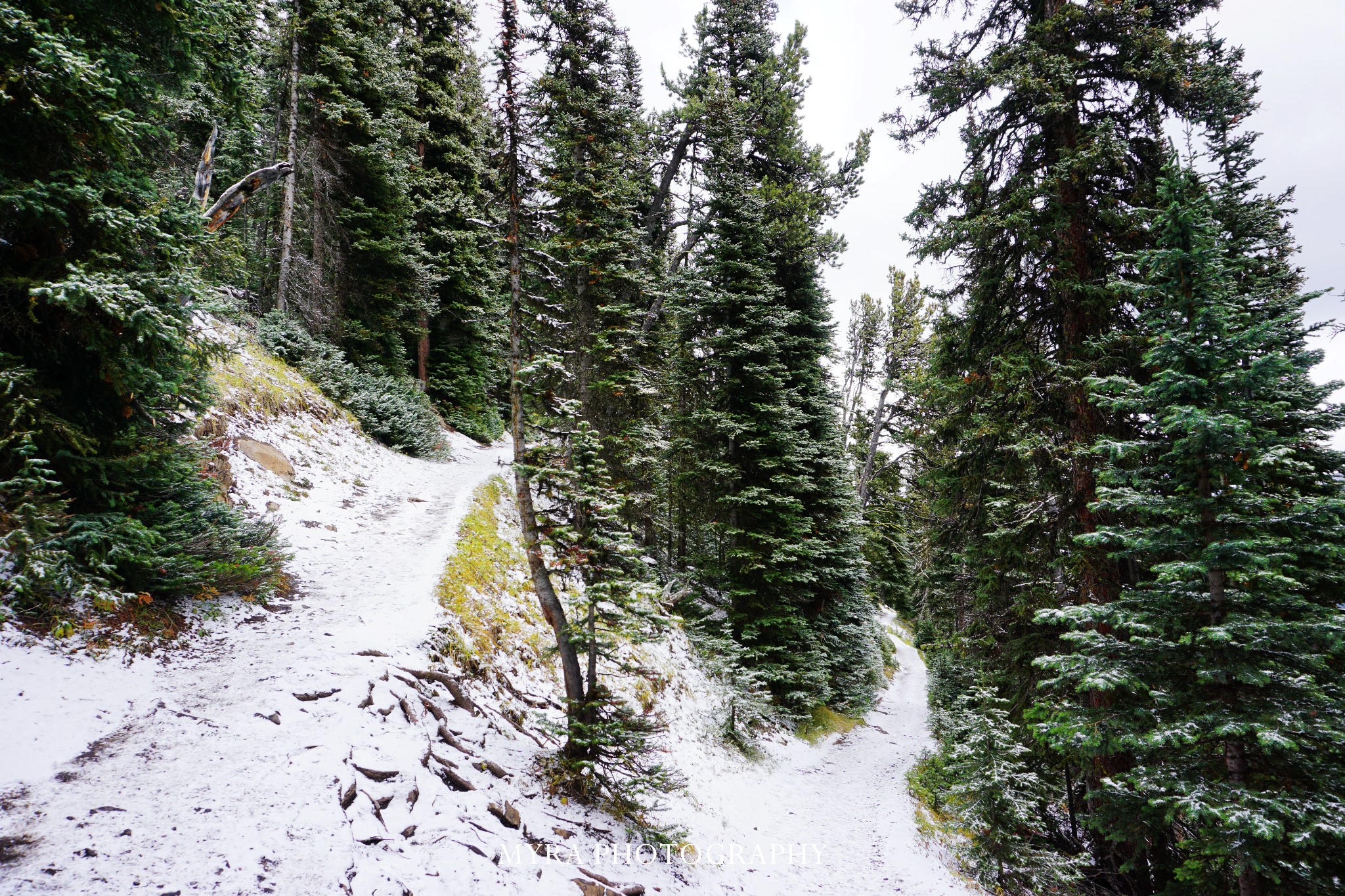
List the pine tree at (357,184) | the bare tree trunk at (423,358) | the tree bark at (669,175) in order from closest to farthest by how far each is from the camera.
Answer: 1. the pine tree at (357,184)
2. the tree bark at (669,175)
3. the bare tree trunk at (423,358)

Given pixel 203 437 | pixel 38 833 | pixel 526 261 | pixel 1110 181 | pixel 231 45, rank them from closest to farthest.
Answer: pixel 38 833 → pixel 231 45 → pixel 526 261 → pixel 1110 181 → pixel 203 437

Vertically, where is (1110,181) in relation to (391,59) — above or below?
below

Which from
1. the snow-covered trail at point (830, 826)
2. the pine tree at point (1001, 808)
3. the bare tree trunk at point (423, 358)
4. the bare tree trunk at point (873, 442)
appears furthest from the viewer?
the bare tree trunk at point (873, 442)

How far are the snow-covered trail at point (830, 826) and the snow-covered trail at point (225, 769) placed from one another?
197 inches

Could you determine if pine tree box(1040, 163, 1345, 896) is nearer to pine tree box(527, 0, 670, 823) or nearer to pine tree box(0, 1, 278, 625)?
pine tree box(527, 0, 670, 823)

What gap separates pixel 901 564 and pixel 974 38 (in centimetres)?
2497

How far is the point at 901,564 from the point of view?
28203mm

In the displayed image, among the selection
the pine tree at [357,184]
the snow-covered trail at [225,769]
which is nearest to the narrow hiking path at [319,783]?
the snow-covered trail at [225,769]

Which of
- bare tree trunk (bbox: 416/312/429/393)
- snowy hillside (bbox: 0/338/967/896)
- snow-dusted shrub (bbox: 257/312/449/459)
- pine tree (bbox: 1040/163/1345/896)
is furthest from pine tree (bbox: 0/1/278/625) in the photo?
bare tree trunk (bbox: 416/312/429/393)

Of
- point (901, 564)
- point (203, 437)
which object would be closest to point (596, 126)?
point (203, 437)

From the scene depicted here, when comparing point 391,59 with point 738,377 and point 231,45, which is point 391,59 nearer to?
point 231,45

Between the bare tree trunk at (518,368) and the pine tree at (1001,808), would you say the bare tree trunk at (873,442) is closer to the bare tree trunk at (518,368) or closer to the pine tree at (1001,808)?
the pine tree at (1001,808)

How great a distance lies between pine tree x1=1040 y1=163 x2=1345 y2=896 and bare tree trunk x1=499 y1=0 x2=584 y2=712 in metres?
4.69

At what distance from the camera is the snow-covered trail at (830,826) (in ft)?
23.0
